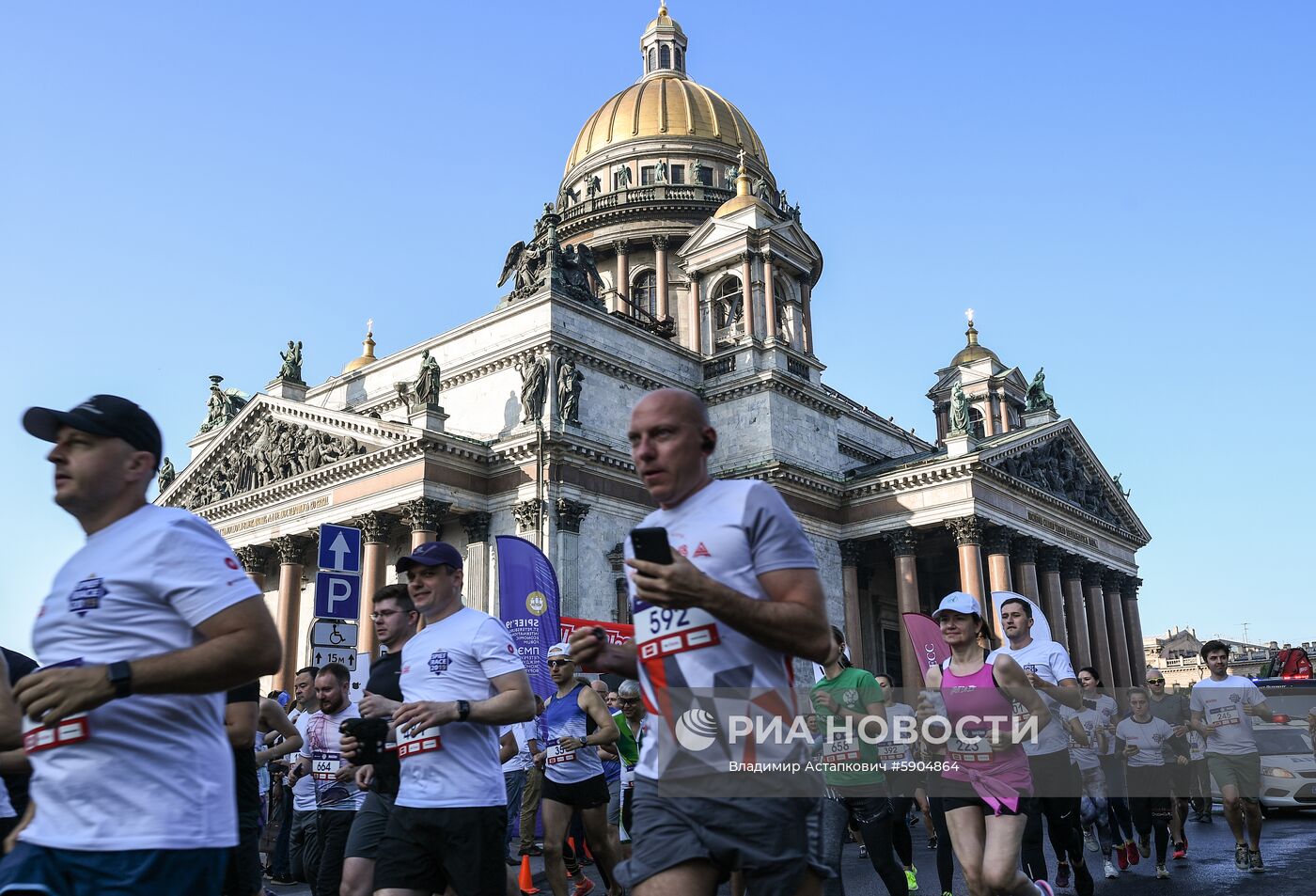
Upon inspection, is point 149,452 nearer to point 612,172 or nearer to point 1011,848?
point 1011,848

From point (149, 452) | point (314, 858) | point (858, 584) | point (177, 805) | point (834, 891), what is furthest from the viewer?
point (858, 584)

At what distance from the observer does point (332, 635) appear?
35.3 feet

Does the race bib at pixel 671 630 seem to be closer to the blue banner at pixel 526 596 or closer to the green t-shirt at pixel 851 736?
the green t-shirt at pixel 851 736

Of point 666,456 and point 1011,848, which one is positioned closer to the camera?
point 666,456

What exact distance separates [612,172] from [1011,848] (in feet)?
149

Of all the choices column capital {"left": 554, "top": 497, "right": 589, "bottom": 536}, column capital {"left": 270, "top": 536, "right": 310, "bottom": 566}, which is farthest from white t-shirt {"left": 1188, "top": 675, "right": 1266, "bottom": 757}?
column capital {"left": 270, "top": 536, "right": 310, "bottom": 566}

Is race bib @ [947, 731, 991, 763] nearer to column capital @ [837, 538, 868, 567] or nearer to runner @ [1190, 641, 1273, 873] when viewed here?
runner @ [1190, 641, 1273, 873]

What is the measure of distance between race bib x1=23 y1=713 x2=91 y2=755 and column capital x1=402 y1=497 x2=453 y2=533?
26003 millimetres

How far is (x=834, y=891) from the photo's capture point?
21.8 feet

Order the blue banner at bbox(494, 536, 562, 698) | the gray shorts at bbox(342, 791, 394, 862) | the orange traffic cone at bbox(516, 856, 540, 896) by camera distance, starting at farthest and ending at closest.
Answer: the blue banner at bbox(494, 536, 562, 698) → the orange traffic cone at bbox(516, 856, 540, 896) → the gray shorts at bbox(342, 791, 394, 862)

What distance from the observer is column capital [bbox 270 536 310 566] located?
107 feet

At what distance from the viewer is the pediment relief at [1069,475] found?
37.2 meters

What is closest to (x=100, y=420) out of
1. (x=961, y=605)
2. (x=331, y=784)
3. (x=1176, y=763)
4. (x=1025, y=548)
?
(x=331, y=784)

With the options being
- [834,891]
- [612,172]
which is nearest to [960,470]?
[612,172]
